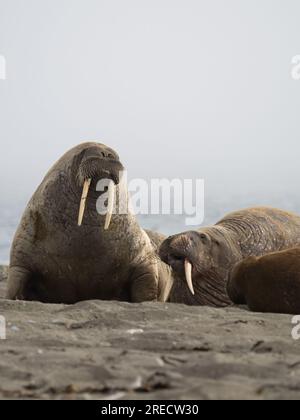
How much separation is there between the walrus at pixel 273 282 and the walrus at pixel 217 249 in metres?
0.79

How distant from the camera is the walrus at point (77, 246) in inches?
292

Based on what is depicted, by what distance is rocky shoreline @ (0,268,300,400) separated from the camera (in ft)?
10.8

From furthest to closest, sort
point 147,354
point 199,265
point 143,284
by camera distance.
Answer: point 143,284 < point 199,265 < point 147,354

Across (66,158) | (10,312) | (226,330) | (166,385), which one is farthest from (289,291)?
(66,158)

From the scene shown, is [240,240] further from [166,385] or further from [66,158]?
[166,385]

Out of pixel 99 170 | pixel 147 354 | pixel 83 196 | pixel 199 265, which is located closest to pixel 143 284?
pixel 199 265

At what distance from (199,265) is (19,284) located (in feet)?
5.97

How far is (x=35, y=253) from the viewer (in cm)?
750

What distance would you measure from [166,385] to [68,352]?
0.86 metres

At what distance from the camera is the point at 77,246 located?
292 inches

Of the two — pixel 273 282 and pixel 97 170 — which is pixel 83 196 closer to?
pixel 97 170

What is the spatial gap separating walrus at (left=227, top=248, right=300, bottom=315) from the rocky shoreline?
31 centimetres

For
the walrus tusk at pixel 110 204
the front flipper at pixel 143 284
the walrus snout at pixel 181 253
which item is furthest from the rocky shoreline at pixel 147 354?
the front flipper at pixel 143 284
